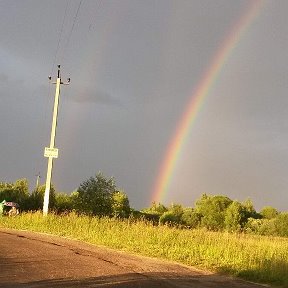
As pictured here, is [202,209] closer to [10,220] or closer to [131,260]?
[10,220]

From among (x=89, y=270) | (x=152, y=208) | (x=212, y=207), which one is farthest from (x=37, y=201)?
(x=152, y=208)

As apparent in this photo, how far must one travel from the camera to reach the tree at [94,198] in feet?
110

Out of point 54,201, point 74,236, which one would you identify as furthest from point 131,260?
point 54,201

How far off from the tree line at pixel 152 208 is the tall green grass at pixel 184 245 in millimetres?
3075

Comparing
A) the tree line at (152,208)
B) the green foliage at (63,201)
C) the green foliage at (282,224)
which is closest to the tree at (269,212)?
the tree line at (152,208)

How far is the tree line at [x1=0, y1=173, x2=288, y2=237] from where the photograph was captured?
33500 millimetres

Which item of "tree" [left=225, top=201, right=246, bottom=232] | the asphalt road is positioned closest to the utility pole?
the asphalt road

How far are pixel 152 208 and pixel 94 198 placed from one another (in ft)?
244

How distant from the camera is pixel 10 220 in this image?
84.0 ft

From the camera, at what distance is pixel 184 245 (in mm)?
17078

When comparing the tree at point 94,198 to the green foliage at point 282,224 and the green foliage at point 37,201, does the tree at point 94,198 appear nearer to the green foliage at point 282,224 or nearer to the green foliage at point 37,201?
the green foliage at point 37,201

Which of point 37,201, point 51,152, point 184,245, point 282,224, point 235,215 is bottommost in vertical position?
point 184,245

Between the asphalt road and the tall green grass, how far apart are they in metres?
1.09

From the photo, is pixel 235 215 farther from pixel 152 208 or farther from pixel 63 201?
pixel 63 201
